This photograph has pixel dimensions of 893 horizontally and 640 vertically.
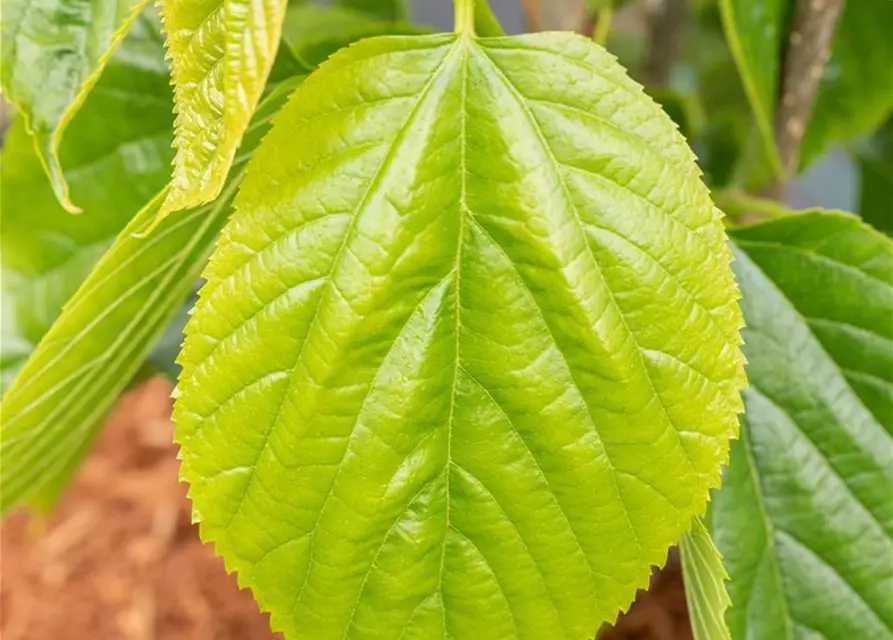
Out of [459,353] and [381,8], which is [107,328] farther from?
[381,8]

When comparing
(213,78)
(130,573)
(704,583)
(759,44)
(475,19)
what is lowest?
(130,573)

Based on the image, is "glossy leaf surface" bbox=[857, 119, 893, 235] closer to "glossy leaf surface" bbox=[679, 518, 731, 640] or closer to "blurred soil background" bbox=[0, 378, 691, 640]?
"blurred soil background" bbox=[0, 378, 691, 640]

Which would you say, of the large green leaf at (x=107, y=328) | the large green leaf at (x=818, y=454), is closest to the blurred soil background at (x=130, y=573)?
the large green leaf at (x=818, y=454)

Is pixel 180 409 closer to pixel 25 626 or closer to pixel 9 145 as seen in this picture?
pixel 9 145

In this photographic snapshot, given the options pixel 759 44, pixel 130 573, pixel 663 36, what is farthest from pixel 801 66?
pixel 130 573

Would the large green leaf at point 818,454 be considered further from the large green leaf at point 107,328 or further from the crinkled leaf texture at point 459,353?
the large green leaf at point 107,328

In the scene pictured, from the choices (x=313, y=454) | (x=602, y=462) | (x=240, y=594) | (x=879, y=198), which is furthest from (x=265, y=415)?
(x=879, y=198)


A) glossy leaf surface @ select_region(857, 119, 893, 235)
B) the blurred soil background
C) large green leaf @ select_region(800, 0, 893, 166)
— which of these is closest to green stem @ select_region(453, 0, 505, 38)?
large green leaf @ select_region(800, 0, 893, 166)

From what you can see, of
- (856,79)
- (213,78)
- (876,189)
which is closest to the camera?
(213,78)
